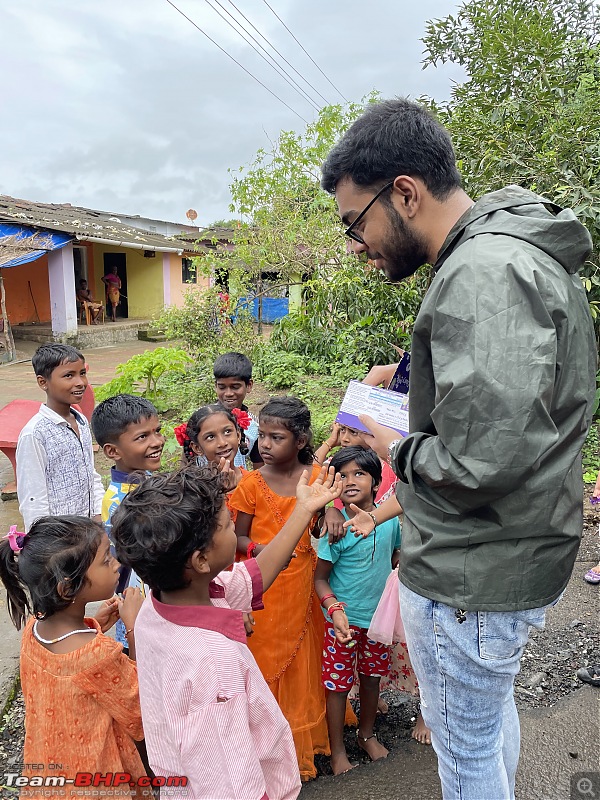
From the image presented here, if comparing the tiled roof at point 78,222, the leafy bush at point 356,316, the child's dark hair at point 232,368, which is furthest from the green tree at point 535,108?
the tiled roof at point 78,222

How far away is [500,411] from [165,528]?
85cm

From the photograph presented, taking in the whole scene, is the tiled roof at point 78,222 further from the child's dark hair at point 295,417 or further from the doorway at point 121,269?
the child's dark hair at point 295,417

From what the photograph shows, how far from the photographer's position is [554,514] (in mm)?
1298

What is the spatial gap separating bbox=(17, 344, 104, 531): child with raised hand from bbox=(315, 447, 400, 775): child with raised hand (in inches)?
53.7

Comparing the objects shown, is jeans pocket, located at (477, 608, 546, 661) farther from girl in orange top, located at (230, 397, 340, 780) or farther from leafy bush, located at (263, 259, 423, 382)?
leafy bush, located at (263, 259, 423, 382)

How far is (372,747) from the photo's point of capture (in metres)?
2.29

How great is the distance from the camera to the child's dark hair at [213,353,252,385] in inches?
144

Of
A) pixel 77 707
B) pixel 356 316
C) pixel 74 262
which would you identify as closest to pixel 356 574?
pixel 77 707

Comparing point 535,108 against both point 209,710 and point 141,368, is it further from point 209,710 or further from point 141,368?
point 209,710

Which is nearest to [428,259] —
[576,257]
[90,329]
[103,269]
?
[576,257]

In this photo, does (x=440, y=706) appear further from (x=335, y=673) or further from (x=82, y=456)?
(x=82, y=456)

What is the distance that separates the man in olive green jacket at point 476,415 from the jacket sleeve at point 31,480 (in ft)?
6.30

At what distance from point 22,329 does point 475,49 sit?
1256 cm

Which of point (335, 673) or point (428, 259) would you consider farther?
point (335, 673)
